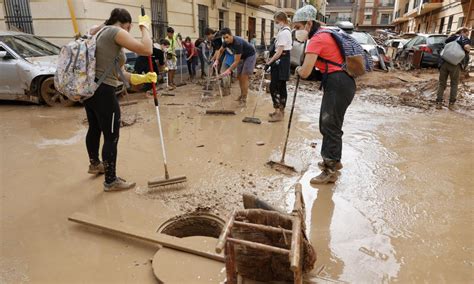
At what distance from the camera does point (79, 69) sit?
280 centimetres

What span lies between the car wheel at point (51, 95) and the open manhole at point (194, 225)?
5.48 meters

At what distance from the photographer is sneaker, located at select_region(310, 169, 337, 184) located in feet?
11.1

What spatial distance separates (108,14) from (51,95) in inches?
118

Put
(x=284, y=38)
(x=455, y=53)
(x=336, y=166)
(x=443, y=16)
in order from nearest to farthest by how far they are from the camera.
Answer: (x=336, y=166), (x=284, y=38), (x=455, y=53), (x=443, y=16)

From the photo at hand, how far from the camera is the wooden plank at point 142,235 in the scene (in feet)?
7.36

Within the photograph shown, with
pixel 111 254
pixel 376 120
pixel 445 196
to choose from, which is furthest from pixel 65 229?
pixel 376 120

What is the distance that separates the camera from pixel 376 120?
593 cm

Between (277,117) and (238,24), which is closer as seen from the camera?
(277,117)

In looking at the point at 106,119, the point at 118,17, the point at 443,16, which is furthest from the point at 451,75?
the point at 443,16

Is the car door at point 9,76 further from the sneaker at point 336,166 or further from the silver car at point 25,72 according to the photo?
the sneaker at point 336,166

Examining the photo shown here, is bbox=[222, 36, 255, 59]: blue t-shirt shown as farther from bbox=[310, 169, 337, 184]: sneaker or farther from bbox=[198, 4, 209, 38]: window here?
Result: bbox=[198, 4, 209, 38]: window

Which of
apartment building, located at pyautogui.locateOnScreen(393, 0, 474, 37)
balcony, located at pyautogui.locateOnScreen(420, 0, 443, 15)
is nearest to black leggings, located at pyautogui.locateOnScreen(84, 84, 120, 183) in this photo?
apartment building, located at pyautogui.locateOnScreen(393, 0, 474, 37)

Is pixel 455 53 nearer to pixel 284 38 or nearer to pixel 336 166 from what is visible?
pixel 284 38

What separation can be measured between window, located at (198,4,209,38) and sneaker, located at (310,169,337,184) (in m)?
11.0
